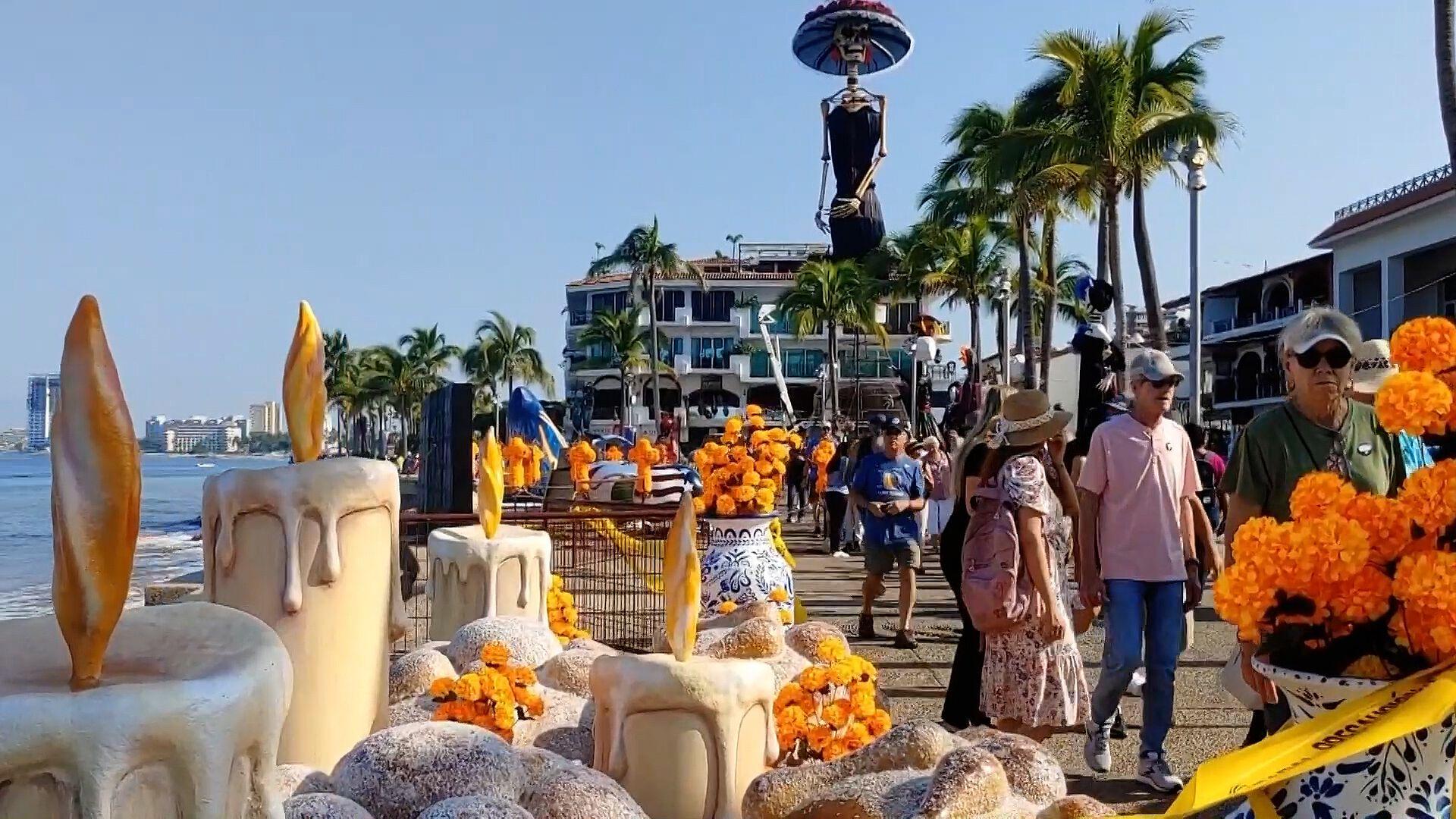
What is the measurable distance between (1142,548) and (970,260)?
1412 inches

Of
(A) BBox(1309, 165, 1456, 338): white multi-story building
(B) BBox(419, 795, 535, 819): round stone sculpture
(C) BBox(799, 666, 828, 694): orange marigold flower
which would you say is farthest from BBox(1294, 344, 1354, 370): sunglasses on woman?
(A) BBox(1309, 165, 1456, 338): white multi-story building

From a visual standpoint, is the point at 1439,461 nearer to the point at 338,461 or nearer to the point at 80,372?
the point at 80,372

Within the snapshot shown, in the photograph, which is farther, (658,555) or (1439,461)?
(658,555)

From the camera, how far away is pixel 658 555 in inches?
368

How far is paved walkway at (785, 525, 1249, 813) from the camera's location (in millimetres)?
5525

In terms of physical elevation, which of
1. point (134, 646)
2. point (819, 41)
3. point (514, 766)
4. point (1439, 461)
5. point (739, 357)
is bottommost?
point (514, 766)

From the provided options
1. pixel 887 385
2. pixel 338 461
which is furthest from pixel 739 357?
pixel 338 461

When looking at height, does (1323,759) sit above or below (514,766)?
above

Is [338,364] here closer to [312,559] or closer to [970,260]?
[970,260]

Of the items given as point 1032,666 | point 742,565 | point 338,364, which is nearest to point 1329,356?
point 1032,666

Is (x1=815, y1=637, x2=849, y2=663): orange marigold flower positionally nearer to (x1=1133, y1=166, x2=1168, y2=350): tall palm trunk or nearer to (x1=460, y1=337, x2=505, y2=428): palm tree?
(x1=1133, y1=166, x2=1168, y2=350): tall palm trunk

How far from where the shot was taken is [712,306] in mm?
71688

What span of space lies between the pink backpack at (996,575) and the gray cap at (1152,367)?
856 millimetres

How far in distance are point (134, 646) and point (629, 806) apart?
1.79 metres
